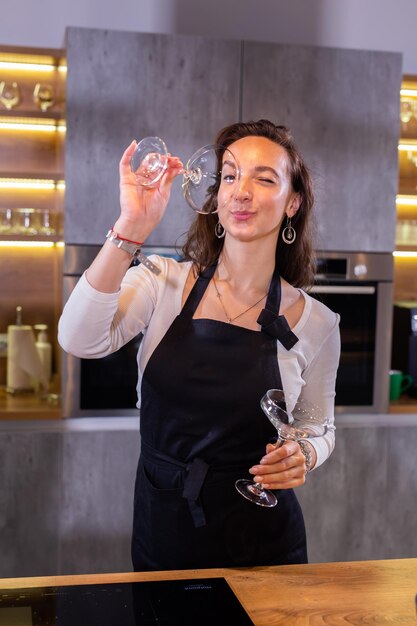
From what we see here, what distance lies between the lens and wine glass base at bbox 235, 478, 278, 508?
5.39 feet

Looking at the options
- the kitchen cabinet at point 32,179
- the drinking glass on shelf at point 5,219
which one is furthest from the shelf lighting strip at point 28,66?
the drinking glass on shelf at point 5,219

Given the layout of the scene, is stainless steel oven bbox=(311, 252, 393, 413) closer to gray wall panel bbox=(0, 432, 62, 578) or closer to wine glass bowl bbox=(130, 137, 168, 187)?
gray wall panel bbox=(0, 432, 62, 578)

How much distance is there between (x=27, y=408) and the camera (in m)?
3.22

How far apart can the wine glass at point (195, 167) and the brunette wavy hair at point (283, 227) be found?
11 cm

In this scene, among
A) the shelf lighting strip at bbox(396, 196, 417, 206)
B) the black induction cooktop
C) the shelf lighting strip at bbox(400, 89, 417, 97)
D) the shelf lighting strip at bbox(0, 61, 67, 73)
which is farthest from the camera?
the shelf lighting strip at bbox(396, 196, 417, 206)

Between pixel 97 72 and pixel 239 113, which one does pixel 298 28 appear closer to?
pixel 239 113

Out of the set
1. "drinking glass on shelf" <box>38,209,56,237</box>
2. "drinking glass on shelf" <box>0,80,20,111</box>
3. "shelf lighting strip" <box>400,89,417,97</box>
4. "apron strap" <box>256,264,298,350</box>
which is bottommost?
"apron strap" <box>256,264,298,350</box>

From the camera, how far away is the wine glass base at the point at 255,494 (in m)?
1.64

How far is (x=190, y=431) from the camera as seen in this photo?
179cm

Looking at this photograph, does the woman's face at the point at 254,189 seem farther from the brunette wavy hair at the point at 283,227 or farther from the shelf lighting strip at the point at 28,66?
the shelf lighting strip at the point at 28,66

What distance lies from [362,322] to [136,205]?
80.6 inches

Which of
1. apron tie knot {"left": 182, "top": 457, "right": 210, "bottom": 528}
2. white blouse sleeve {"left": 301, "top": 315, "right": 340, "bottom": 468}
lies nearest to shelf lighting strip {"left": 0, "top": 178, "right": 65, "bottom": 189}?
white blouse sleeve {"left": 301, "top": 315, "right": 340, "bottom": 468}

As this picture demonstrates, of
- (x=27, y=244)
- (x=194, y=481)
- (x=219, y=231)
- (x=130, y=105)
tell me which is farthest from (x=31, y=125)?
(x=194, y=481)

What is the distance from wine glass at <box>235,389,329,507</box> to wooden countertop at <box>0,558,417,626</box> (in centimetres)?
16
